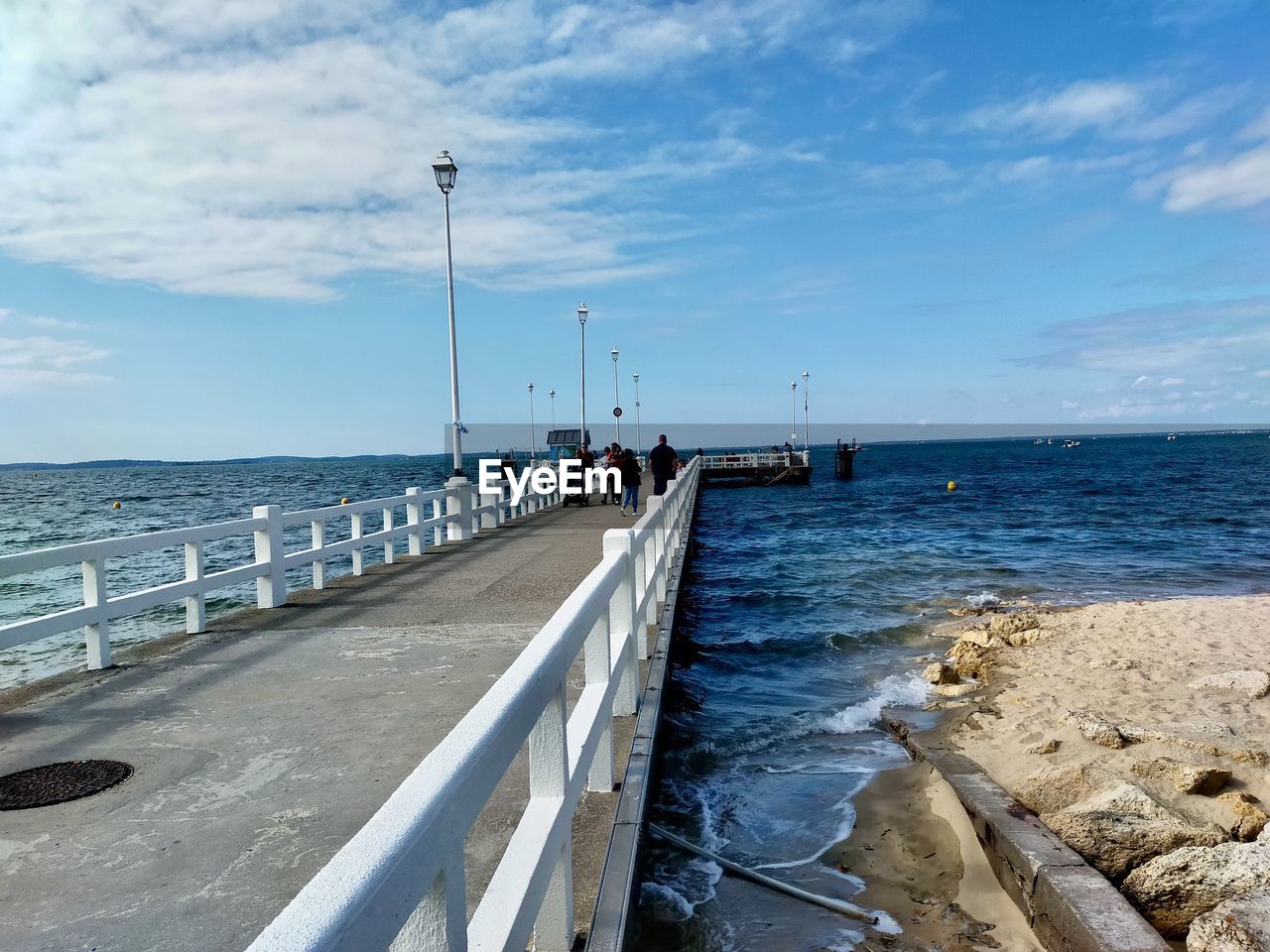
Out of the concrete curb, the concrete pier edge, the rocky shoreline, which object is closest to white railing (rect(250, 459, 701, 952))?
the concrete pier edge

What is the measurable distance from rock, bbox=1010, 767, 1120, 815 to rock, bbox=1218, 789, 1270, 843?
671 mm

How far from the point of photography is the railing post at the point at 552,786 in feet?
10.2

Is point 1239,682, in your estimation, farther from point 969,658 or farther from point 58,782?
point 58,782

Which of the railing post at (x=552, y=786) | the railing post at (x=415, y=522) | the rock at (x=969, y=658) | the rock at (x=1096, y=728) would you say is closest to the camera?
the railing post at (x=552, y=786)

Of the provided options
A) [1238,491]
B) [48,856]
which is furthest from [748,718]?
[1238,491]

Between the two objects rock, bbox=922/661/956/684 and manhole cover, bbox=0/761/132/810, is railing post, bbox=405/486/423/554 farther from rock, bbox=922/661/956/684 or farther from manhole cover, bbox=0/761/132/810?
manhole cover, bbox=0/761/132/810

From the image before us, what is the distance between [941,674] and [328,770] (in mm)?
7591

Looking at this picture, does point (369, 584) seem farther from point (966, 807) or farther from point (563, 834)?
point (563, 834)

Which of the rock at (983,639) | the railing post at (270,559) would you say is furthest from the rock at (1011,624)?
the railing post at (270,559)

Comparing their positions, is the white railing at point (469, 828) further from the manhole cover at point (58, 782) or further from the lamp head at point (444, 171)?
the lamp head at point (444, 171)

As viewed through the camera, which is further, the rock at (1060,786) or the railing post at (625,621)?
the rock at (1060,786)

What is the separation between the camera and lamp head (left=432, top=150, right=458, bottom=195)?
18.5 metres

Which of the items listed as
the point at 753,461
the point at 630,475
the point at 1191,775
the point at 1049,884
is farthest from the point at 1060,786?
the point at 753,461

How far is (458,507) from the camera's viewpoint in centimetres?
1795
